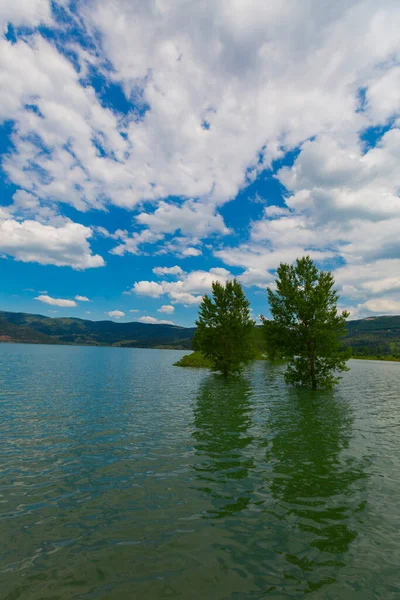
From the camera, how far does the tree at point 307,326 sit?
4884 cm

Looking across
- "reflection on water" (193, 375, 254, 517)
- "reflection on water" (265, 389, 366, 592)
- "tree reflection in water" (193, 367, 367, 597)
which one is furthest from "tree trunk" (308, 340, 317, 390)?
"reflection on water" (265, 389, 366, 592)

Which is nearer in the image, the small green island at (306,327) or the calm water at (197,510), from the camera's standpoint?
the calm water at (197,510)

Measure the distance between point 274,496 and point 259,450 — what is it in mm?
6548

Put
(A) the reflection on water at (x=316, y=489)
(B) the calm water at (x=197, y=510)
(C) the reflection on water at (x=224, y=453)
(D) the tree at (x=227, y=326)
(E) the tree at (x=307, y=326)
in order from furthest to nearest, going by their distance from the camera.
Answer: (D) the tree at (x=227, y=326), (E) the tree at (x=307, y=326), (C) the reflection on water at (x=224, y=453), (A) the reflection on water at (x=316, y=489), (B) the calm water at (x=197, y=510)

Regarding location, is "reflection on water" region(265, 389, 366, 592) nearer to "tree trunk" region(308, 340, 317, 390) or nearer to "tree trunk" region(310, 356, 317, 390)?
"tree trunk" region(308, 340, 317, 390)

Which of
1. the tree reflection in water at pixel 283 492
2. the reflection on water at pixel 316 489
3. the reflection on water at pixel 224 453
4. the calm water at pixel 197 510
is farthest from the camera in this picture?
the reflection on water at pixel 224 453

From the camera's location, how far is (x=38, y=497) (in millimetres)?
13352

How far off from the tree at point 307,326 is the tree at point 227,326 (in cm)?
1591

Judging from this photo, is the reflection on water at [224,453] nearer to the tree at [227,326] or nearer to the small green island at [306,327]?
the small green island at [306,327]

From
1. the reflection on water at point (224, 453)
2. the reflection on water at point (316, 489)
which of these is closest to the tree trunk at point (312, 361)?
the reflection on water at point (224, 453)

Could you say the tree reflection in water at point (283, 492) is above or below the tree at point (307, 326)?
below

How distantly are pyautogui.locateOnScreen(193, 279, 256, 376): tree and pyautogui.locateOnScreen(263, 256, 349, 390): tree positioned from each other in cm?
1591

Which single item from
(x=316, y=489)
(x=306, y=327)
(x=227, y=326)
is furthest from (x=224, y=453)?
(x=227, y=326)

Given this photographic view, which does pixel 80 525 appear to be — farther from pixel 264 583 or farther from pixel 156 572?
pixel 264 583
